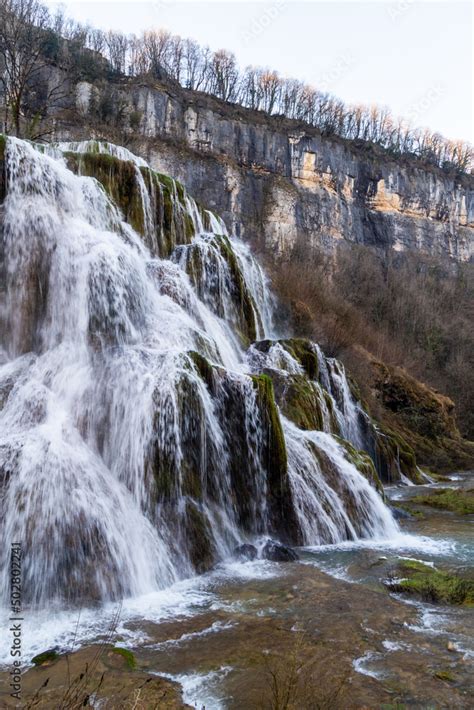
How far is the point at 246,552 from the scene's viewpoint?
23.0ft

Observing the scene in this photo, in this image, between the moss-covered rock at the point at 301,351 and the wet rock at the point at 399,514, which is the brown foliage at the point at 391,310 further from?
the wet rock at the point at 399,514

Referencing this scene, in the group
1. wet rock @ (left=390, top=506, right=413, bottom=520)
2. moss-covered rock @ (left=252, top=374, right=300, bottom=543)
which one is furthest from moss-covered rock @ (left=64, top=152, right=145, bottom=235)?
wet rock @ (left=390, top=506, right=413, bottom=520)

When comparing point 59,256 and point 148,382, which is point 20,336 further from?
point 148,382

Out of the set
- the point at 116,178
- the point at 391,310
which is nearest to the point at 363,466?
the point at 116,178

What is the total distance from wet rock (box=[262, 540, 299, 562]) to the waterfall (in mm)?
506

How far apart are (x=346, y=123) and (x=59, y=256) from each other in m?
54.2

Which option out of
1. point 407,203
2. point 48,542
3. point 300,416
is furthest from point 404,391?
point 407,203

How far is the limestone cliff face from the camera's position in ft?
134

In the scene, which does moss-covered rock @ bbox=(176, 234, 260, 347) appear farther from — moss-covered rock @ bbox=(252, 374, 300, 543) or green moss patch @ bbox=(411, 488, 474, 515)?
green moss patch @ bbox=(411, 488, 474, 515)

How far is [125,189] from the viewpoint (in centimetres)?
1539

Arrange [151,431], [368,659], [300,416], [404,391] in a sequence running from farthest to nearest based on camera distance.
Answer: [404,391] → [300,416] → [151,431] → [368,659]

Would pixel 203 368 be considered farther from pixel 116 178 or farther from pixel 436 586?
pixel 116 178

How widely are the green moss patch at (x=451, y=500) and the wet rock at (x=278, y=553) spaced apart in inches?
190

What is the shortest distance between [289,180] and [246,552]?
4209 centimetres
